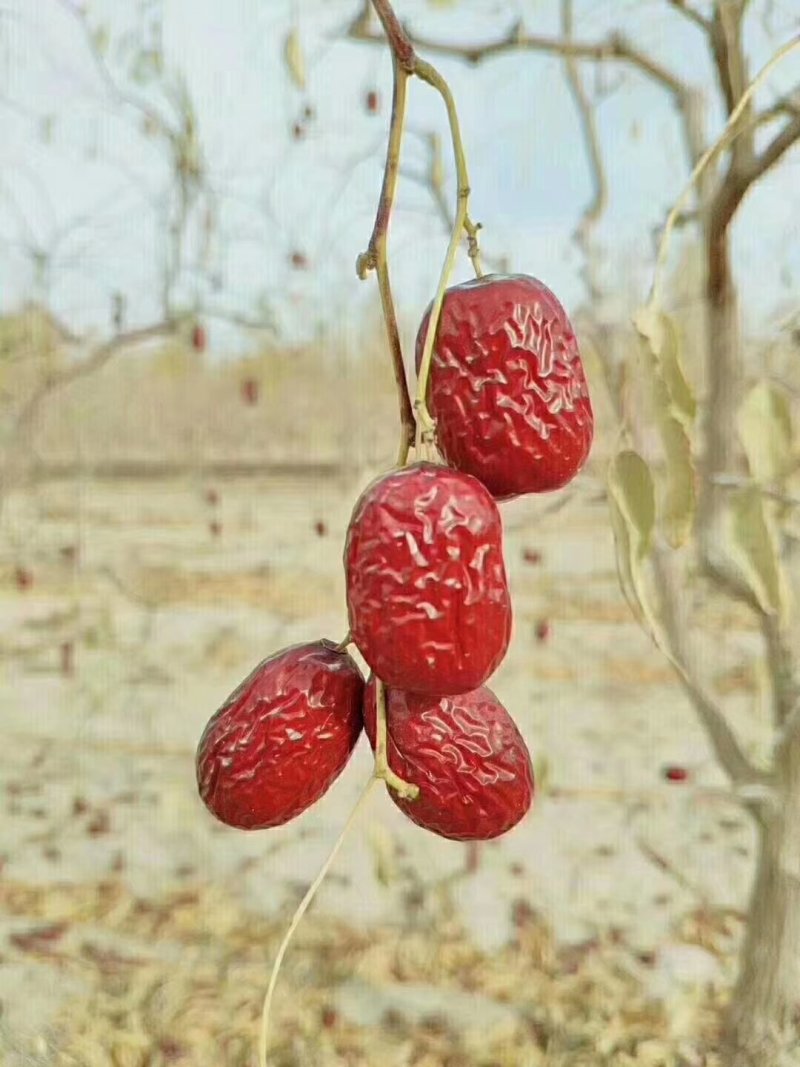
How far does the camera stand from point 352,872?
255 cm

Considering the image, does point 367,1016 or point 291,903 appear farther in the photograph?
point 291,903

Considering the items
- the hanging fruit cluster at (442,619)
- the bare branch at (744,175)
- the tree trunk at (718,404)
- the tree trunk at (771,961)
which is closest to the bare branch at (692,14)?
the bare branch at (744,175)

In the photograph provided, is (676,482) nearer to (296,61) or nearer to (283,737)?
(283,737)

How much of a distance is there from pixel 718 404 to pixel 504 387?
1.15 m

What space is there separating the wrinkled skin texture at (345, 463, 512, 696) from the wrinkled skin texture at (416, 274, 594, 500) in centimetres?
4

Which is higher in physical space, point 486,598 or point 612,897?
point 486,598

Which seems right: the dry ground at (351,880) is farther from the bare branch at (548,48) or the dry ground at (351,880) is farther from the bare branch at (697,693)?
the bare branch at (548,48)

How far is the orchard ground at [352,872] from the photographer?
1944 millimetres

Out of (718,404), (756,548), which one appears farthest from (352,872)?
(756,548)

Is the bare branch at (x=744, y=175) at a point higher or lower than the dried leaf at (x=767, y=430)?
higher

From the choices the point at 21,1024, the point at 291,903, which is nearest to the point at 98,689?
the point at 291,903

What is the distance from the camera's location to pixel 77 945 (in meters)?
2.25

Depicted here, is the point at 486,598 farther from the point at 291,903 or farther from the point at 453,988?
the point at 291,903

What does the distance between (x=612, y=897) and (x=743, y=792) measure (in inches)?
49.5
